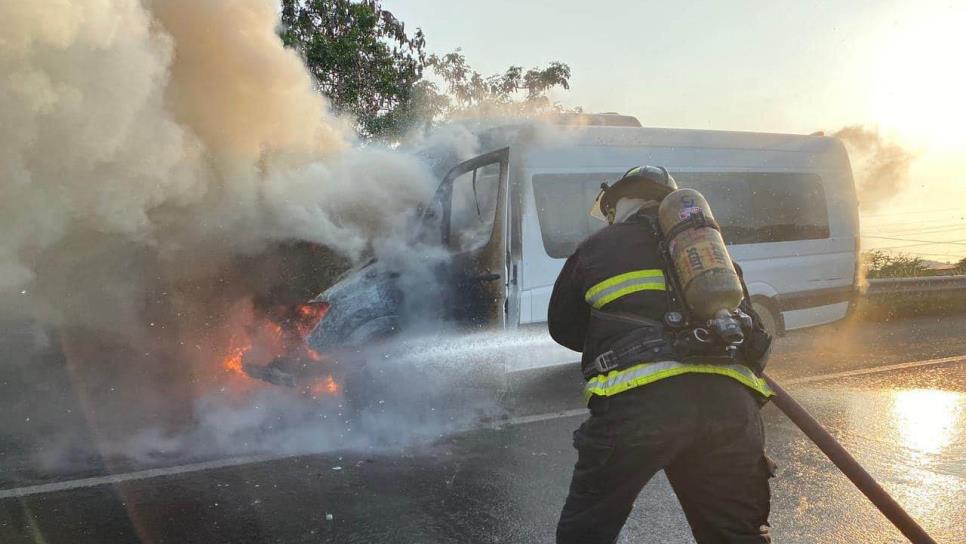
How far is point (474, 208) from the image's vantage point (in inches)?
221

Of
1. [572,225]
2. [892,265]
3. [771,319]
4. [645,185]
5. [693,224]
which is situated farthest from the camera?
[892,265]

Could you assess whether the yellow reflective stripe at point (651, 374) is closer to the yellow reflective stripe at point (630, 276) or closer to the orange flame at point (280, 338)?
the yellow reflective stripe at point (630, 276)

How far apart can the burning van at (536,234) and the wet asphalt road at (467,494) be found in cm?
100

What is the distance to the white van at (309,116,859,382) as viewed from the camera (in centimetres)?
527

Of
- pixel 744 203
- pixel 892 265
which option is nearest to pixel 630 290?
pixel 744 203

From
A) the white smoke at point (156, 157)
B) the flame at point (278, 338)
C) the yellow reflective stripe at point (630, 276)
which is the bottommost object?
the flame at point (278, 338)

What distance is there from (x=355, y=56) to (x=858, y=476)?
31.1 ft

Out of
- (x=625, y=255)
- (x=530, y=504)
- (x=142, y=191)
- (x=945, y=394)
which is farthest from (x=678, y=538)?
(x=142, y=191)

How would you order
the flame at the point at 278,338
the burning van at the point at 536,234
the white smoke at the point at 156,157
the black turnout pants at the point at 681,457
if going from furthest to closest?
the burning van at the point at 536,234 < the flame at the point at 278,338 < the white smoke at the point at 156,157 < the black turnout pants at the point at 681,457

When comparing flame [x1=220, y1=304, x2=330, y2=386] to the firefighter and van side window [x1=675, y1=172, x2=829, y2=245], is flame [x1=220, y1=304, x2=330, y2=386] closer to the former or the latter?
the firefighter

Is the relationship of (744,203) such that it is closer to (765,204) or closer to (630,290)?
(765,204)

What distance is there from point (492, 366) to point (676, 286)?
336 centimetres

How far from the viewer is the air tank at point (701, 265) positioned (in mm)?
2068

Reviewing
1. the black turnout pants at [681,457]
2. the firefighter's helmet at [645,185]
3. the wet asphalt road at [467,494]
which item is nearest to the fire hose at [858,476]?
the black turnout pants at [681,457]
